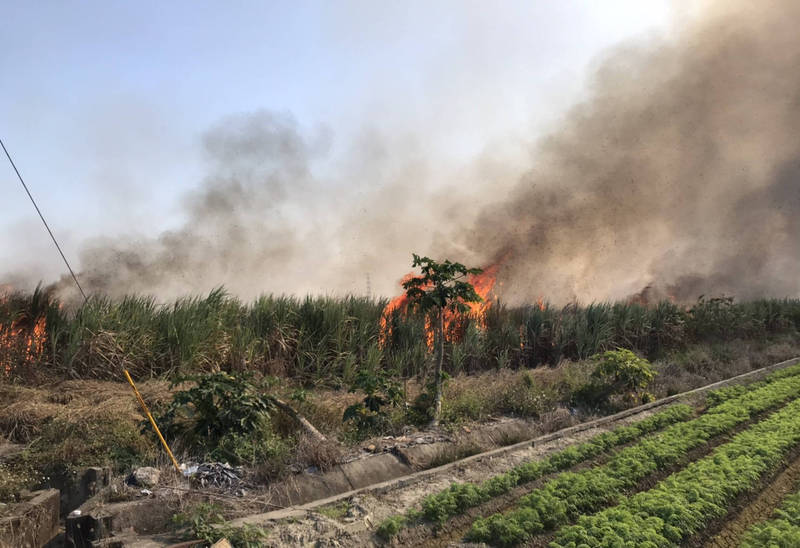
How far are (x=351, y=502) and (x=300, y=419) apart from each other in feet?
5.64

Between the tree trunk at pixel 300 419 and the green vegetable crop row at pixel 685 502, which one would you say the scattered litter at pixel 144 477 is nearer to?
the tree trunk at pixel 300 419

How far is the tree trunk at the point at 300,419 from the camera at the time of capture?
6.55 metres

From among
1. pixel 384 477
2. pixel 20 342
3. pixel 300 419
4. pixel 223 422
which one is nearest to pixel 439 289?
pixel 300 419

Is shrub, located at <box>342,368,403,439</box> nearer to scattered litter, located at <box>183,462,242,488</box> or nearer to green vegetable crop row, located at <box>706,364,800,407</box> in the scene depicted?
scattered litter, located at <box>183,462,242,488</box>

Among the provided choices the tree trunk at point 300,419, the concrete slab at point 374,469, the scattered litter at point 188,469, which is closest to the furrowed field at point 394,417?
the tree trunk at point 300,419

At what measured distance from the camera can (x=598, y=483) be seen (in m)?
5.63

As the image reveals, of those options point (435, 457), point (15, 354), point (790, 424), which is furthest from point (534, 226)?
point (15, 354)

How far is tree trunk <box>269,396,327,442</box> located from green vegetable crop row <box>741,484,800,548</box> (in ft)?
14.6

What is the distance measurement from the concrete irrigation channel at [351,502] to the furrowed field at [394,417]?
0.05m

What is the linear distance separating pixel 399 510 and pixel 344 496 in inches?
23.6

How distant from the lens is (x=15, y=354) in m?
7.39

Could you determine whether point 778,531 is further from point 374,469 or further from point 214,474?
point 214,474

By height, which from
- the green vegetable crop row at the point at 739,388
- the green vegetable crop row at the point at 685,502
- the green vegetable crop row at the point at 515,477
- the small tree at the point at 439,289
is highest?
the small tree at the point at 439,289

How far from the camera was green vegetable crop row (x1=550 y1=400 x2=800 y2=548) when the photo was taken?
447 cm
